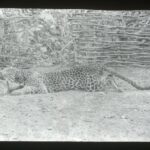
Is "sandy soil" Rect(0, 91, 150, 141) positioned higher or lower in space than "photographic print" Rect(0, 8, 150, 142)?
lower

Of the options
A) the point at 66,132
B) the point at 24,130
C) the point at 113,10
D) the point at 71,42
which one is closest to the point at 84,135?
the point at 66,132

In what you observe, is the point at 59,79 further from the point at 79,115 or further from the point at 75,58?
the point at 79,115

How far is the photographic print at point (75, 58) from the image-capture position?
3021 mm

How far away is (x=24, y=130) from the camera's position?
2.88 metres

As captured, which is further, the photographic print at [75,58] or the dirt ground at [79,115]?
the photographic print at [75,58]

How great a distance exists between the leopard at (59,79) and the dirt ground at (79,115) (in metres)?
0.04

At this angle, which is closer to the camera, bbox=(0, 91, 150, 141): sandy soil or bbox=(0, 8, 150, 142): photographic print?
bbox=(0, 91, 150, 141): sandy soil

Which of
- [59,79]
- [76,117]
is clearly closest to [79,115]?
[76,117]

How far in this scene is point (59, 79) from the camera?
10.1 ft

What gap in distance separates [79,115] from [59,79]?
0.92ft

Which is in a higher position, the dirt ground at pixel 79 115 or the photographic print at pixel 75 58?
the photographic print at pixel 75 58

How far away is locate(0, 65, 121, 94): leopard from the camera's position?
3.04m

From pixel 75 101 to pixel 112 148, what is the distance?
394 mm

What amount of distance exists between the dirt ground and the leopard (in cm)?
4
